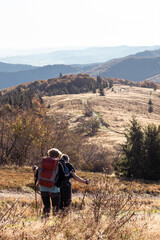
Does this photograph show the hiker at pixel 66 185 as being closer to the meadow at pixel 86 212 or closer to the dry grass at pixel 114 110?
the meadow at pixel 86 212

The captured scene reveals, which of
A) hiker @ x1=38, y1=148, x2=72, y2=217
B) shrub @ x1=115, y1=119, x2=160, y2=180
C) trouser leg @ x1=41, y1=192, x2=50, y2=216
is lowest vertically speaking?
shrub @ x1=115, y1=119, x2=160, y2=180

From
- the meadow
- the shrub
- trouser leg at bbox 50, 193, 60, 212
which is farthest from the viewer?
the shrub

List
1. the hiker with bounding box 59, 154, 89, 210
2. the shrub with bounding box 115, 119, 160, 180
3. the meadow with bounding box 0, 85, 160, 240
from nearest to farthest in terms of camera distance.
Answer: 1. the meadow with bounding box 0, 85, 160, 240
2. the hiker with bounding box 59, 154, 89, 210
3. the shrub with bounding box 115, 119, 160, 180

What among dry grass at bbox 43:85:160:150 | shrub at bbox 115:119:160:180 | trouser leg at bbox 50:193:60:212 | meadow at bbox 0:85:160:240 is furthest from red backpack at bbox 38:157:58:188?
dry grass at bbox 43:85:160:150

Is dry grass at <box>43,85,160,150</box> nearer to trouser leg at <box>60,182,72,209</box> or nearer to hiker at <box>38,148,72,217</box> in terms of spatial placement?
trouser leg at <box>60,182,72,209</box>

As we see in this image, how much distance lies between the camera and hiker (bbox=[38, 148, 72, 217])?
518 centimetres

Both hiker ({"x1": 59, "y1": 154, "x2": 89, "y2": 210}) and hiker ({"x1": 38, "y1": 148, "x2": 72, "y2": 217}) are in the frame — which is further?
Result: hiker ({"x1": 59, "y1": 154, "x2": 89, "y2": 210})

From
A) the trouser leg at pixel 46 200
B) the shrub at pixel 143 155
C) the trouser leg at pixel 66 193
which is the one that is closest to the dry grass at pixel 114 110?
the shrub at pixel 143 155

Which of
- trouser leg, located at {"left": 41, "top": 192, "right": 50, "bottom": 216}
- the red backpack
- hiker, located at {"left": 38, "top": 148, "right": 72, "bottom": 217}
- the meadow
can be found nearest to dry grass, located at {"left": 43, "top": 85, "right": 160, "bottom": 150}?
the meadow

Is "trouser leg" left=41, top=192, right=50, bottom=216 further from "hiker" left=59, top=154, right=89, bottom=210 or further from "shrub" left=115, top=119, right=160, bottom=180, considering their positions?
"shrub" left=115, top=119, right=160, bottom=180

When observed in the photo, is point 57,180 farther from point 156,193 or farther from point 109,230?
point 156,193

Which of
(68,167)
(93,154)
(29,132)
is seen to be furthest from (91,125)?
(68,167)

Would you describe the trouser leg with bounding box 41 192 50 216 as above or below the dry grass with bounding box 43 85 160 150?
above

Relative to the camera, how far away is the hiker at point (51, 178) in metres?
5.18
